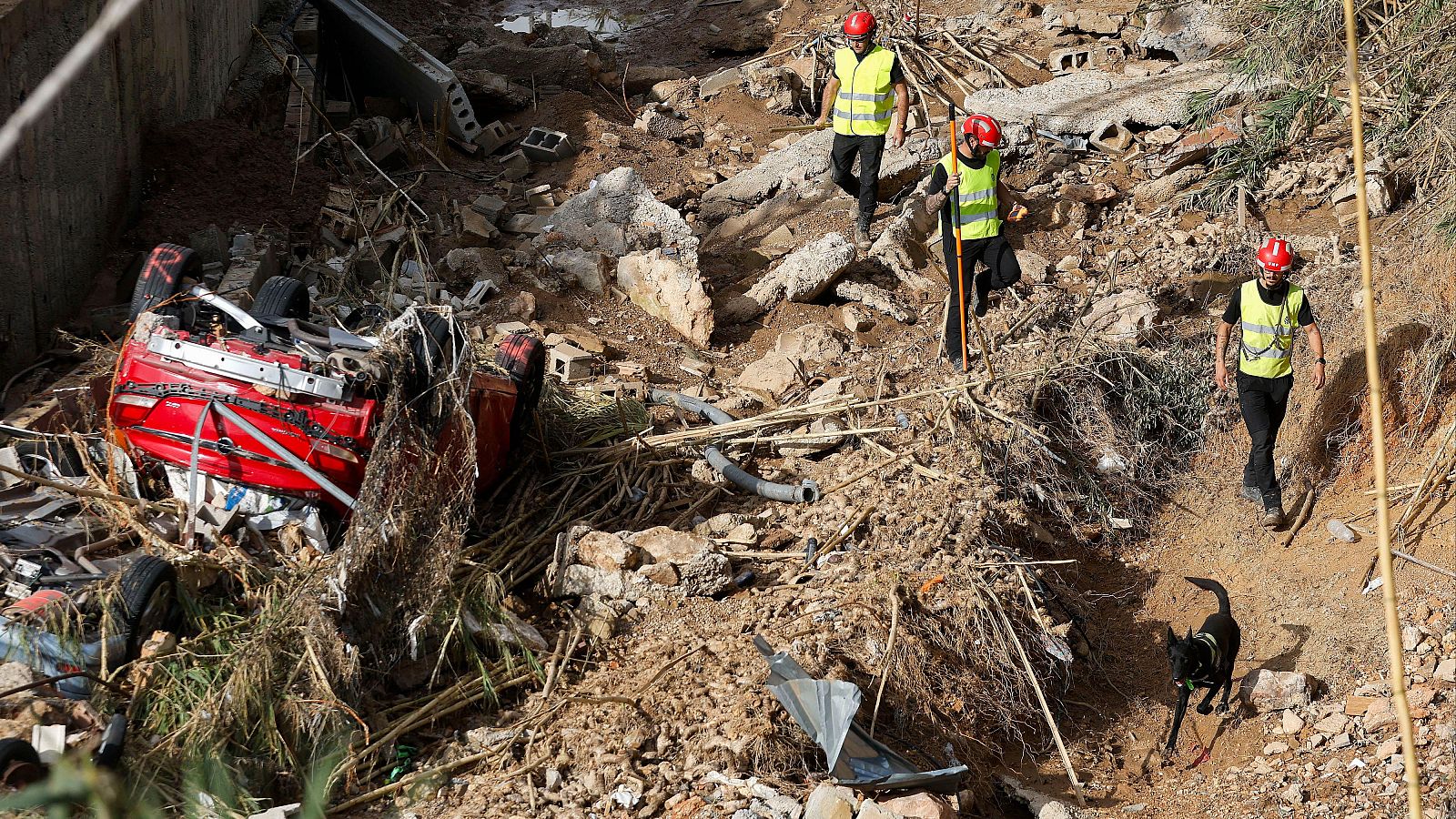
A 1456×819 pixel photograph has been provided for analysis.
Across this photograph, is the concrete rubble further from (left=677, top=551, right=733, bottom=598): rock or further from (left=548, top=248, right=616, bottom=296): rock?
(left=677, top=551, right=733, bottom=598): rock

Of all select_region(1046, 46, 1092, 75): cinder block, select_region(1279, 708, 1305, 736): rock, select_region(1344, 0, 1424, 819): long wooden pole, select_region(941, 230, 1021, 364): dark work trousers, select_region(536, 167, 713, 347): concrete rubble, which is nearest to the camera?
select_region(1344, 0, 1424, 819): long wooden pole

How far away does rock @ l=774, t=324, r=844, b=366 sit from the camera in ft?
25.9

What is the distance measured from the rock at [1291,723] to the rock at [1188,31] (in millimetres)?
7390

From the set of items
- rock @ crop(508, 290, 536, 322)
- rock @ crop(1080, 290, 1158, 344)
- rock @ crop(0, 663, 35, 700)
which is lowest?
rock @ crop(508, 290, 536, 322)

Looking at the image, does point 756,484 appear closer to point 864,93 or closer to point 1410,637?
point 1410,637

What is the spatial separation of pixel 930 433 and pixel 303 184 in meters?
5.35

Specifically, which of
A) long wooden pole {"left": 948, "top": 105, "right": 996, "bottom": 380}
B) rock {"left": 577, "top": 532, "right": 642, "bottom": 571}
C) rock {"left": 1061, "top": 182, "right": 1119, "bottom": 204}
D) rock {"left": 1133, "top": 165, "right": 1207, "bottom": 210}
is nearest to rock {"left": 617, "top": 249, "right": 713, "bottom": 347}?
long wooden pole {"left": 948, "top": 105, "right": 996, "bottom": 380}

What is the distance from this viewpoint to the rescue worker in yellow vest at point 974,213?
7.17 meters

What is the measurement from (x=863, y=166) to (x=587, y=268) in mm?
2227

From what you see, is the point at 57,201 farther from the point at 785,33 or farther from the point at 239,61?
the point at 785,33

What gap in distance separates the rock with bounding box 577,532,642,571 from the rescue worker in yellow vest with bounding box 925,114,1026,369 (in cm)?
284

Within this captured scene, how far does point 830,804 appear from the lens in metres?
4.24

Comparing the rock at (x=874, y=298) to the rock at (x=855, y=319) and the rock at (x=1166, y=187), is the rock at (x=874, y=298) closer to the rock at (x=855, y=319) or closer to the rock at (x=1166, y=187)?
the rock at (x=855, y=319)

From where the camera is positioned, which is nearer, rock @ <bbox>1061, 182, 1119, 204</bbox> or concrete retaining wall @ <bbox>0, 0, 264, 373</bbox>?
concrete retaining wall @ <bbox>0, 0, 264, 373</bbox>
